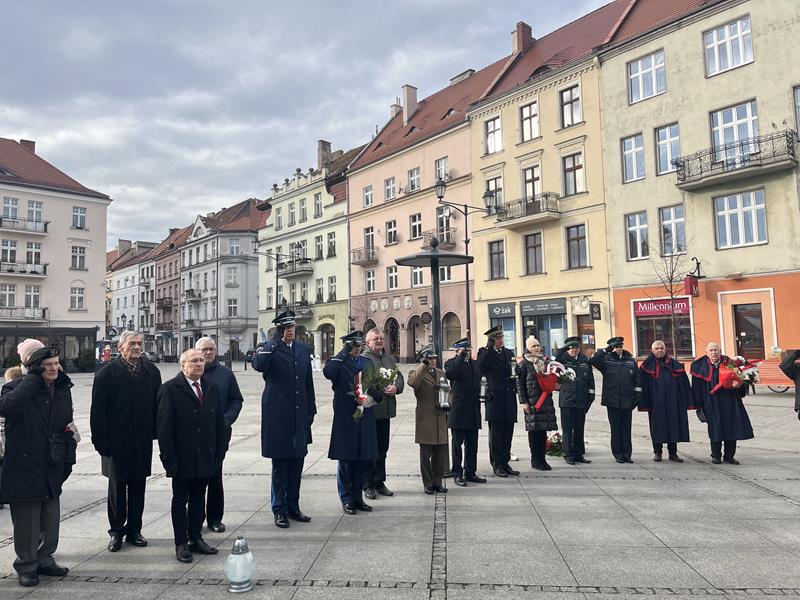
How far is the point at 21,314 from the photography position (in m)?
46.2

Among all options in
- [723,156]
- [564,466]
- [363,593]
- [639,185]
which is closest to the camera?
[363,593]

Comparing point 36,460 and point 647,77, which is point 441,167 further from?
point 36,460

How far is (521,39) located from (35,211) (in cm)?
3766

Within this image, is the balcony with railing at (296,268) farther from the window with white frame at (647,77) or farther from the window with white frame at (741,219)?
the window with white frame at (741,219)

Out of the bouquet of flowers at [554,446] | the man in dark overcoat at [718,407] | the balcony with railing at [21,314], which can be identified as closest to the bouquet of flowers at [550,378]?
the bouquet of flowers at [554,446]

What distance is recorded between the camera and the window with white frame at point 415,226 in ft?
129

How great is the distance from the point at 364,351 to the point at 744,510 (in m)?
4.38

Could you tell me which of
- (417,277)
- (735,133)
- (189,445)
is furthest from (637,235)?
(189,445)

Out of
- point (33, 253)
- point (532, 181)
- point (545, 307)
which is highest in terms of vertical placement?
point (532, 181)

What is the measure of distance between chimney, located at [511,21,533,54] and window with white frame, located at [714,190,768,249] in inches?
672

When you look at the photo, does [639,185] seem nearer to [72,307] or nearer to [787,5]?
[787,5]

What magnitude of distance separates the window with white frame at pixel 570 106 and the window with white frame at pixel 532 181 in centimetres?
260

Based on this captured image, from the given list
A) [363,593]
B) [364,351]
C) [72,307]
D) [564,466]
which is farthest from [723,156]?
[72,307]

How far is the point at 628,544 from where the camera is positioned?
5.30m
